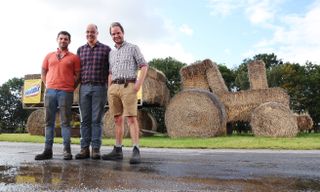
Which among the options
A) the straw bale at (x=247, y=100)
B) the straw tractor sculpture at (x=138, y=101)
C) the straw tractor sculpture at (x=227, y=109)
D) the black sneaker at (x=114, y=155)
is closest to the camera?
the black sneaker at (x=114, y=155)

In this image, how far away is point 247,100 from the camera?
17.9m

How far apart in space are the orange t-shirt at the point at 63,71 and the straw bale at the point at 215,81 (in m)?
12.7

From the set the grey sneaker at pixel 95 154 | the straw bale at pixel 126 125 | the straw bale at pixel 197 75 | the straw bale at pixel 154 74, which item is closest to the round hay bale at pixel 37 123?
the straw bale at pixel 126 125

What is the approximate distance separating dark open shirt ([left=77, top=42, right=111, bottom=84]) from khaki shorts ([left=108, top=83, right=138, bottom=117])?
320 mm

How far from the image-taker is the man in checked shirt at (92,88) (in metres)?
6.58

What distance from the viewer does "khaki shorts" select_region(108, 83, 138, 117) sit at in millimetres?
6250

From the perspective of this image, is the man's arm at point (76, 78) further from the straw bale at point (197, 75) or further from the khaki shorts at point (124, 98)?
the straw bale at point (197, 75)

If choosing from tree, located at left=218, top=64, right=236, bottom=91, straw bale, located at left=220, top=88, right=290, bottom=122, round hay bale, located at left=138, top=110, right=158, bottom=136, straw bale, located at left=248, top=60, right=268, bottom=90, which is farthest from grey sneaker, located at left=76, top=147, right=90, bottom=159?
tree, located at left=218, top=64, right=236, bottom=91

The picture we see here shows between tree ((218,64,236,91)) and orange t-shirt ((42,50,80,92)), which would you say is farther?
tree ((218,64,236,91))

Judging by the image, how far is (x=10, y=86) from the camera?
247ft

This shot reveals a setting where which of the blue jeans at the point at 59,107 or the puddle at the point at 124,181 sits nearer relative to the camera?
the puddle at the point at 124,181

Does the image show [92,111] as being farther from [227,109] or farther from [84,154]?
[227,109]

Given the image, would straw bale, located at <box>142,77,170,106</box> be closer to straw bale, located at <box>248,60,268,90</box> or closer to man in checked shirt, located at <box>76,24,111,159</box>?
straw bale, located at <box>248,60,268,90</box>

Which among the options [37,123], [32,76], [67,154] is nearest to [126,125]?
[37,123]
